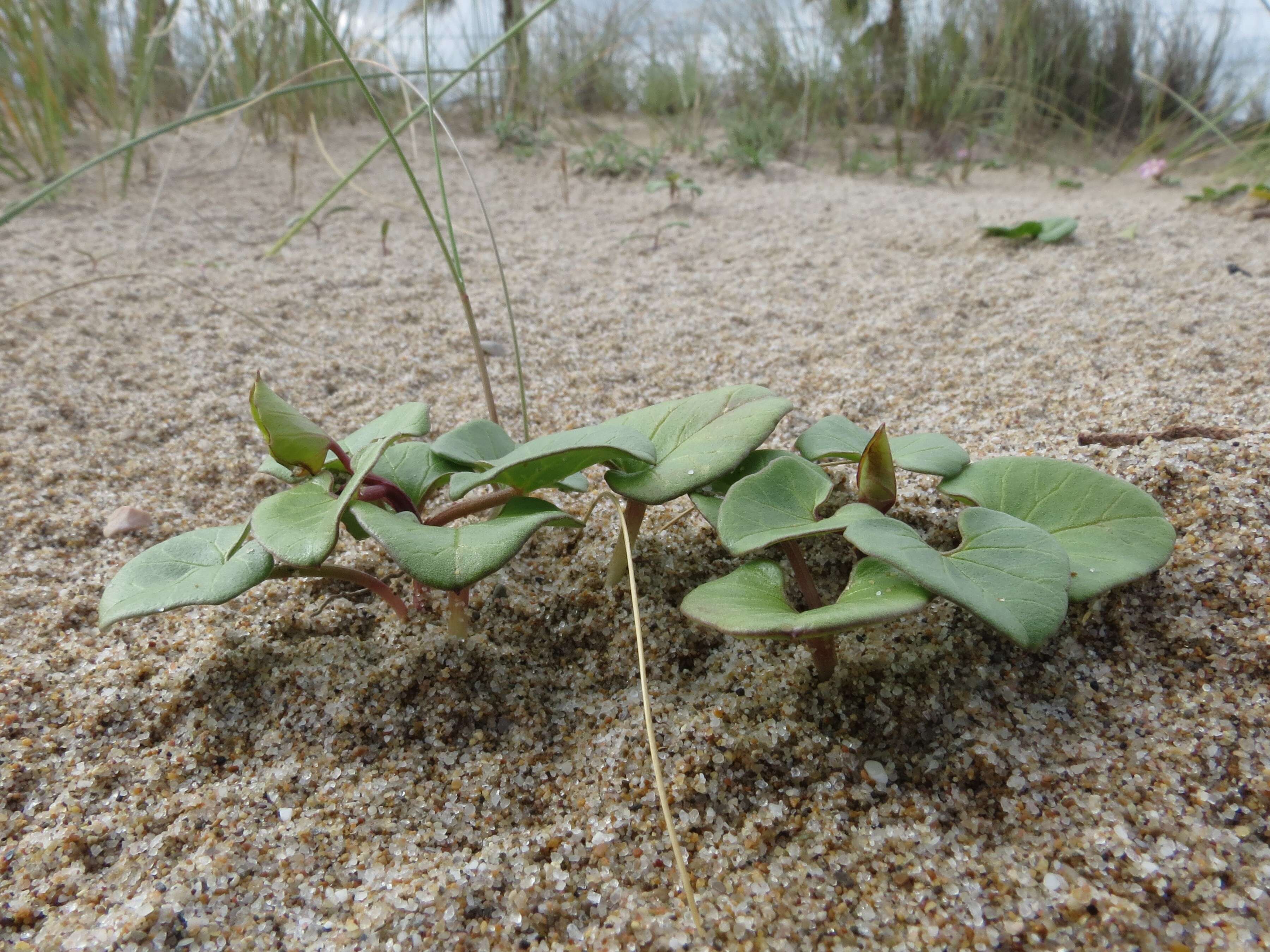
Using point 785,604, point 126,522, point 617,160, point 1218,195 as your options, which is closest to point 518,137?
point 617,160

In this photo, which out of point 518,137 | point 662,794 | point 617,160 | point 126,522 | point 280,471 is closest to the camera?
point 662,794

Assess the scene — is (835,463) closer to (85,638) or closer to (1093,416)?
(1093,416)

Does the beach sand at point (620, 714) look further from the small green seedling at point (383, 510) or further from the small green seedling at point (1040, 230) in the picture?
the small green seedling at point (1040, 230)

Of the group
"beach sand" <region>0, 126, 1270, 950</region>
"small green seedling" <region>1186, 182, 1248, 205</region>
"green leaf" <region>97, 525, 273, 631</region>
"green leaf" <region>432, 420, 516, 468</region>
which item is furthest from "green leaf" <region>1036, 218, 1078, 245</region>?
"green leaf" <region>97, 525, 273, 631</region>

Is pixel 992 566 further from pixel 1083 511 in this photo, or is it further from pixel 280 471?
pixel 280 471

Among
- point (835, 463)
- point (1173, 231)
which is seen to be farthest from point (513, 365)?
point (1173, 231)

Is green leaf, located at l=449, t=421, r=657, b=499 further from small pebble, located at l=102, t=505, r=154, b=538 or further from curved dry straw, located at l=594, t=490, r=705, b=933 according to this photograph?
small pebble, located at l=102, t=505, r=154, b=538
